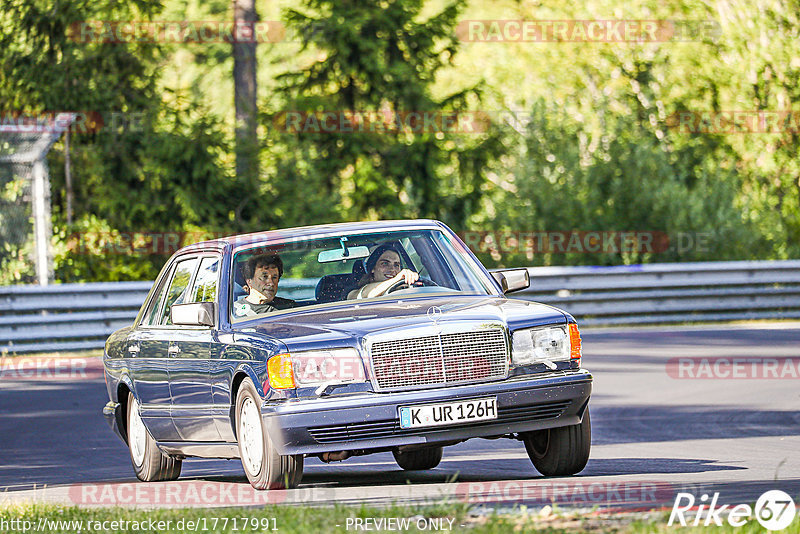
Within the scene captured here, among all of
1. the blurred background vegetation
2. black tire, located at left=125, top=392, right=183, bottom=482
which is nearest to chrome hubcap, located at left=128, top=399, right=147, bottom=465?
black tire, located at left=125, top=392, right=183, bottom=482

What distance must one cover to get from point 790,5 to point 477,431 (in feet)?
84.1

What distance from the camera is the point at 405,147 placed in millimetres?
33375

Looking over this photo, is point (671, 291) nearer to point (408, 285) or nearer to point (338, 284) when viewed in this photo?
point (408, 285)

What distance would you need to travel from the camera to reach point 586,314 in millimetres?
24234

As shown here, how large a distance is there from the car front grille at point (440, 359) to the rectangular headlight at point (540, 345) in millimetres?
85

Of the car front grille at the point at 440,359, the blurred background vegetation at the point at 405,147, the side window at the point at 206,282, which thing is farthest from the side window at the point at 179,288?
the blurred background vegetation at the point at 405,147

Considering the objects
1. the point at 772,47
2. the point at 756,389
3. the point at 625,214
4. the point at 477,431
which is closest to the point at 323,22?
the point at 625,214

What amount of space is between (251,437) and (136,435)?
2.01 meters

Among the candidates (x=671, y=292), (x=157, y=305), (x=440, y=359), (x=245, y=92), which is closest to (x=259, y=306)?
(x=157, y=305)

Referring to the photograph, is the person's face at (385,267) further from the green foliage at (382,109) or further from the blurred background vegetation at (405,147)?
the green foliage at (382,109)

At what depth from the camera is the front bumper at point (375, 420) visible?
8461 millimetres

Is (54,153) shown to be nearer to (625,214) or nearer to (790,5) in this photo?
(625,214)

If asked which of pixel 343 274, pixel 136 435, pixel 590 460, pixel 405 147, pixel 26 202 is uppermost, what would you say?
pixel 405 147

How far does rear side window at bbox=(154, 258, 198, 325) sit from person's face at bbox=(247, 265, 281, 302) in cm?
79
